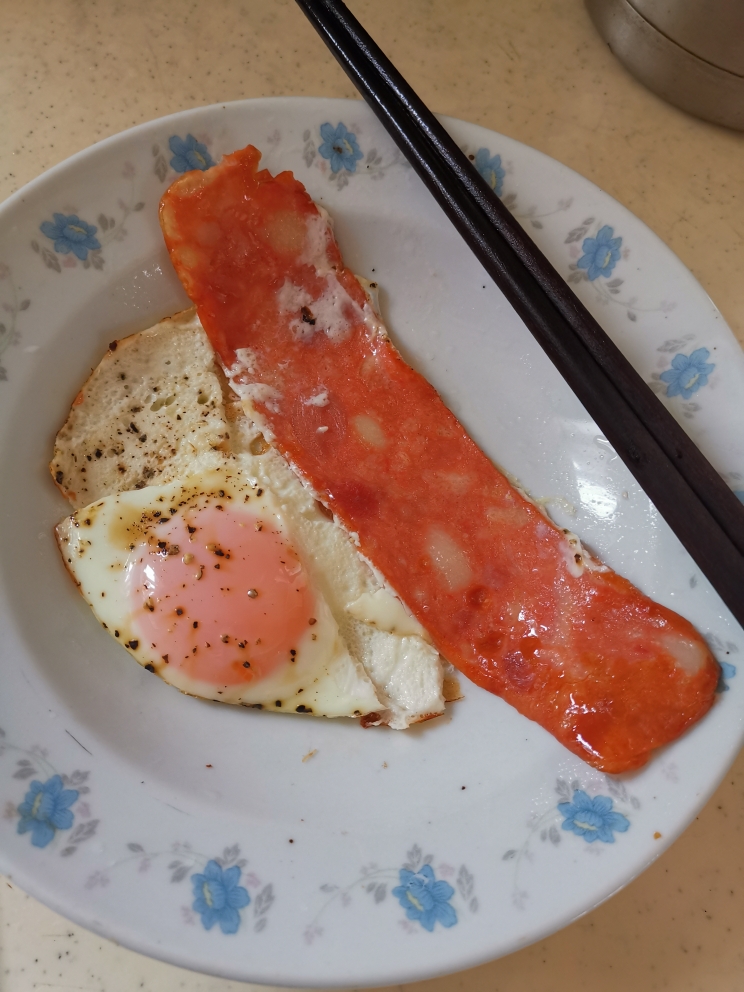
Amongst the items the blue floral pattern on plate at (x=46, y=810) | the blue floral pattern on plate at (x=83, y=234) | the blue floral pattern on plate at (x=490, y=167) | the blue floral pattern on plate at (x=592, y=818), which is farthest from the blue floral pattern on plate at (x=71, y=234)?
the blue floral pattern on plate at (x=592, y=818)

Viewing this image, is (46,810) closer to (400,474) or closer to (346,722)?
(346,722)

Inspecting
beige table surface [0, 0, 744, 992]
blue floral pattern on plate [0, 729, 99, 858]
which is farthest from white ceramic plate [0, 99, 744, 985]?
beige table surface [0, 0, 744, 992]

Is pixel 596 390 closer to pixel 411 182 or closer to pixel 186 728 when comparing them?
pixel 411 182

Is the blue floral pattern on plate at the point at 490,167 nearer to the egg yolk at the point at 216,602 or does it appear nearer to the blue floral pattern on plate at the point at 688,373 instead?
the blue floral pattern on plate at the point at 688,373

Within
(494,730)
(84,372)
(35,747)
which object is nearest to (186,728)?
(35,747)

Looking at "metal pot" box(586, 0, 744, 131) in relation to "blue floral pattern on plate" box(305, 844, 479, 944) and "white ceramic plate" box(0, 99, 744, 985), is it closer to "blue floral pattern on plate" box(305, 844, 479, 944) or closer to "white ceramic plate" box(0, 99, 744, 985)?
"white ceramic plate" box(0, 99, 744, 985)

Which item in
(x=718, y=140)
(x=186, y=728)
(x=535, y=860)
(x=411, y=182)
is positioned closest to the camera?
(x=535, y=860)

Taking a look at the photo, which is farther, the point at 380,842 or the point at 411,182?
the point at 411,182
